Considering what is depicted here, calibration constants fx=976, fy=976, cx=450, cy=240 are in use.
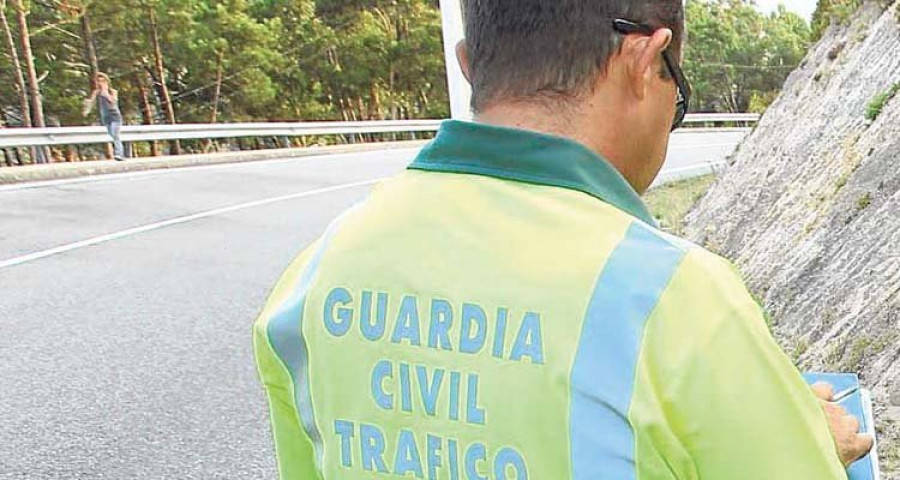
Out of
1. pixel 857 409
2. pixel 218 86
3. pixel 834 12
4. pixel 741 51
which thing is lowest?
pixel 741 51

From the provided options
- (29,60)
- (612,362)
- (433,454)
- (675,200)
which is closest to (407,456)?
(433,454)

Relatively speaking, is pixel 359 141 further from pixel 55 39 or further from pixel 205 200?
pixel 205 200

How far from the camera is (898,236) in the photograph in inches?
178

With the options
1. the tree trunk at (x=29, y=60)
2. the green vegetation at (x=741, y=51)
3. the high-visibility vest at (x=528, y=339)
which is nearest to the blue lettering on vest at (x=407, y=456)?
the high-visibility vest at (x=528, y=339)

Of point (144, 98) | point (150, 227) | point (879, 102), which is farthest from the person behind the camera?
point (144, 98)

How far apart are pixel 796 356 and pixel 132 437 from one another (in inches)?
126

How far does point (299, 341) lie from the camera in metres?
1.28

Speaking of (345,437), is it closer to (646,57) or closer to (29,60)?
(646,57)

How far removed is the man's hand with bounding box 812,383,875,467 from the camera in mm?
1227

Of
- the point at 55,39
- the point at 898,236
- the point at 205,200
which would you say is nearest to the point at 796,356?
the point at 898,236

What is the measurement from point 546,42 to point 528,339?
36 centimetres

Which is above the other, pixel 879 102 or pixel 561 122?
pixel 561 122

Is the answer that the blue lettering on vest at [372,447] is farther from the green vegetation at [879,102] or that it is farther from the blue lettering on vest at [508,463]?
the green vegetation at [879,102]

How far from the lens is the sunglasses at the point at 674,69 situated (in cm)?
120
